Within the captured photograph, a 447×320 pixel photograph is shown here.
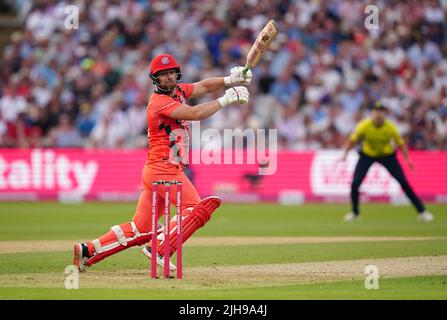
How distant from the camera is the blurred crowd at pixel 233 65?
24188mm

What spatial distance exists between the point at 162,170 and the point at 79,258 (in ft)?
4.34

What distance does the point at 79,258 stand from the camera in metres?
10.3

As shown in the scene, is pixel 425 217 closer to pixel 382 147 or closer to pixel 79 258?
pixel 382 147

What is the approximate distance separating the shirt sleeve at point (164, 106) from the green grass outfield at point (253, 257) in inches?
70.0

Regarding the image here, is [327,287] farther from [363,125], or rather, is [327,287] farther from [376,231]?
[363,125]

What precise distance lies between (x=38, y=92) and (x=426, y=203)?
1052 centimetres

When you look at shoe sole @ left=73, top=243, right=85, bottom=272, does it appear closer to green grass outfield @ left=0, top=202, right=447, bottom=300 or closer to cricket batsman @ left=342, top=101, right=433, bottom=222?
green grass outfield @ left=0, top=202, right=447, bottom=300

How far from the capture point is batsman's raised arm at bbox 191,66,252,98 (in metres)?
10.8

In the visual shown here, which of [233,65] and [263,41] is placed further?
[233,65]

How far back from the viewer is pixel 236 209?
2141 centimetres

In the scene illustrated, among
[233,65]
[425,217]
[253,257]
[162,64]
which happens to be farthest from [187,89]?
[233,65]

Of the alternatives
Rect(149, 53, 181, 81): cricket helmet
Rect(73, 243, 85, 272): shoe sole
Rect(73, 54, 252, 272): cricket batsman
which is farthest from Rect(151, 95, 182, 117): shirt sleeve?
Rect(73, 243, 85, 272): shoe sole

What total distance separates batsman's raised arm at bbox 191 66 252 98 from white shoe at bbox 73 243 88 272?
219cm
